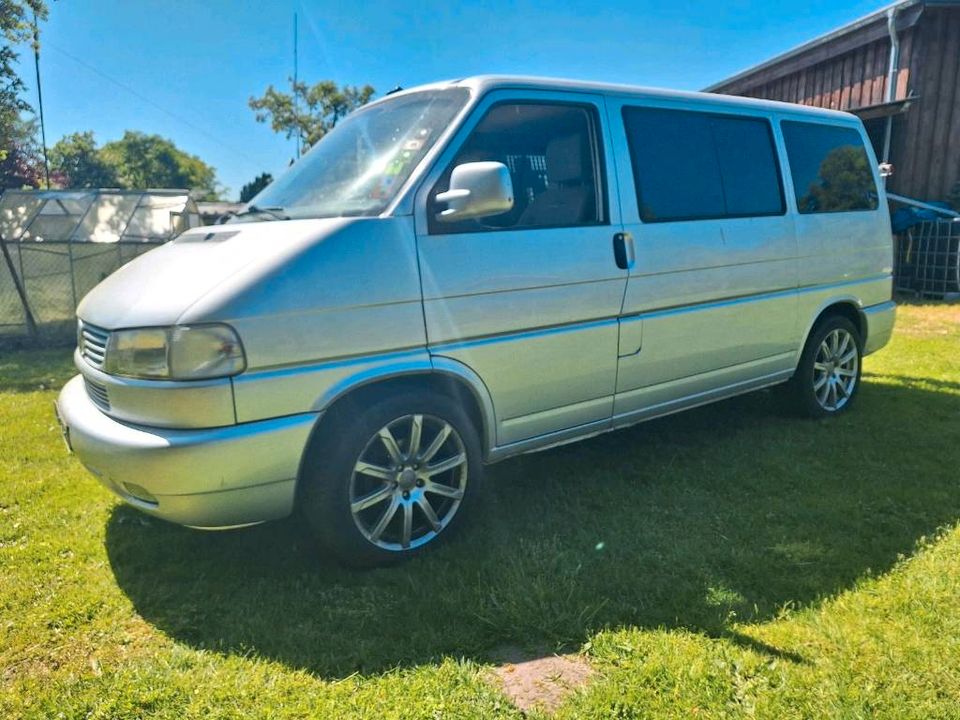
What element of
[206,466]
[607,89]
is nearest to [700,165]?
[607,89]

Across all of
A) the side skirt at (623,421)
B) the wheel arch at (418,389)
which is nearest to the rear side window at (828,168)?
the side skirt at (623,421)

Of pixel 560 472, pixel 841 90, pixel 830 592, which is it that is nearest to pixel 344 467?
pixel 560 472

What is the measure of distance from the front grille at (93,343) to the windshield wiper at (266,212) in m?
0.92

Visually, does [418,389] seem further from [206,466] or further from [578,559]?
[578,559]

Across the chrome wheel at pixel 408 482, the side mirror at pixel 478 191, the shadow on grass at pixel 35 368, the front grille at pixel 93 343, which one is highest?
the side mirror at pixel 478 191

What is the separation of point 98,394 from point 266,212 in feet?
3.75

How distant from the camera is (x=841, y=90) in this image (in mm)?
13961

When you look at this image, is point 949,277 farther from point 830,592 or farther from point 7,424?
point 7,424

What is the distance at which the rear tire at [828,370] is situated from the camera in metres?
4.92

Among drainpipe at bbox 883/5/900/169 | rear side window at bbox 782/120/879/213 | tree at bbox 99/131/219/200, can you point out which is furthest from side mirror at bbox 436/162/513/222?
tree at bbox 99/131/219/200

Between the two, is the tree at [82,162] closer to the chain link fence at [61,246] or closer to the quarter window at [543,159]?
the chain link fence at [61,246]

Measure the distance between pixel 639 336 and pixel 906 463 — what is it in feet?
6.35

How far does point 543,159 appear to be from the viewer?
344cm

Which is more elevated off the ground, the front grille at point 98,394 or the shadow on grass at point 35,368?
the front grille at point 98,394
